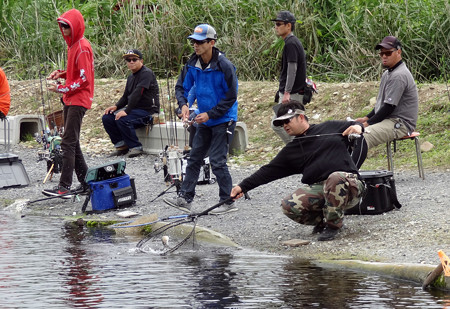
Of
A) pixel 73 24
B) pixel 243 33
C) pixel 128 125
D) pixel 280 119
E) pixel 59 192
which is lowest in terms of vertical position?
pixel 59 192

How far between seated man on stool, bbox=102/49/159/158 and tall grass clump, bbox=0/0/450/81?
2.98 meters

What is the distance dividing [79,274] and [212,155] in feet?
8.20

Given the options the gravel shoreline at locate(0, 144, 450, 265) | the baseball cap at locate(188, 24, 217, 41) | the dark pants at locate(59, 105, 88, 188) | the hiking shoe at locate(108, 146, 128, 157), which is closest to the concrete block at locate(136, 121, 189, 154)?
the hiking shoe at locate(108, 146, 128, 157)

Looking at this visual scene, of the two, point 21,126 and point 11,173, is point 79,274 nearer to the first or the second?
point 11,173

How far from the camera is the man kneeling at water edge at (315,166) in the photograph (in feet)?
24.0

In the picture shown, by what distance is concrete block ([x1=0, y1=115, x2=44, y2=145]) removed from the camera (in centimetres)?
1650

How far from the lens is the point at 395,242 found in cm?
720

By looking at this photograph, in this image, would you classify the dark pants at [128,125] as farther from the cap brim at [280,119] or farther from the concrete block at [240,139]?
the cap brim at [280,119]

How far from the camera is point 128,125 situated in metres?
13.8

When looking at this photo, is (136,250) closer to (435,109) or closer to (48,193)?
(48,193)

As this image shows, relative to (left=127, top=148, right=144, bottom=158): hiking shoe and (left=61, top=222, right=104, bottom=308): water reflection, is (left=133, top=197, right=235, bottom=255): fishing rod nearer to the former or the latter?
(left=61, top=222, right=104, bottom=308): water reflection

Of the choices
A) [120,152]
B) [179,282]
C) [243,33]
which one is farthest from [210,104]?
[243,33]

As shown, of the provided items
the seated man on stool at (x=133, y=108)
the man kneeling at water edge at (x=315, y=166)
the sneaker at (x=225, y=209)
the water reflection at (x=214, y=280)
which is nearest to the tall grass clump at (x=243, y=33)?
the seated man on stool at (x=133, y=108)

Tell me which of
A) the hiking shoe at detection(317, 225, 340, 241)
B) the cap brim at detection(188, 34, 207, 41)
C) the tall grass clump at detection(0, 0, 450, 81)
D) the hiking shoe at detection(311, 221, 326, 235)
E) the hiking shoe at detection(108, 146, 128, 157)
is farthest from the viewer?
the tall grass clump at detection(0, 0, 450, 81)
